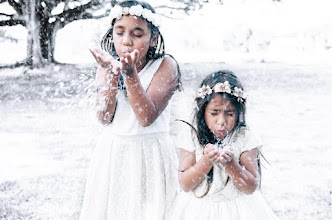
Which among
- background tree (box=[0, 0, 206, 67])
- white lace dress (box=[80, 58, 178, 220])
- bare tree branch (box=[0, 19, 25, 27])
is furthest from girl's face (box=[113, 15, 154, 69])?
bare tree branch (box=[0, 19, 25, 27])

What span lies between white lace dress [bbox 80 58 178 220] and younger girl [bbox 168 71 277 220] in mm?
112

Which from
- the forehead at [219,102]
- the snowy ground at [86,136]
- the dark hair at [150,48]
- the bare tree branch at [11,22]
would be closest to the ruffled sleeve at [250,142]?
the forehead at [219,102]

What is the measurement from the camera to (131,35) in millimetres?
1742

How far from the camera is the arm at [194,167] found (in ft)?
5.12

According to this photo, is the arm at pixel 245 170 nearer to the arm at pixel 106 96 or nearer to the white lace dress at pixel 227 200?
the white lace dress at pixel 227 200

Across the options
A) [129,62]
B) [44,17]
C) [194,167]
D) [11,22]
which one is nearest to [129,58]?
[129,62]

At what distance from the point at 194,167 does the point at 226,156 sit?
0.14 meters

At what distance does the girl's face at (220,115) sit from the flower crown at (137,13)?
331mm

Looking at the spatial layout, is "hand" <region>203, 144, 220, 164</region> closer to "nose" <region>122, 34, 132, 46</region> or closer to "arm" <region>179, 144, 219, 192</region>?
"arm" <region>179, 144, 219, 192</region>

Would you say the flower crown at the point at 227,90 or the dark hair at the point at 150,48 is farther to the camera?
the dark hair at the point at 150,48

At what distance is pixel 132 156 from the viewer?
A: 1805 millimetres

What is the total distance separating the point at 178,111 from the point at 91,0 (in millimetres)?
1449

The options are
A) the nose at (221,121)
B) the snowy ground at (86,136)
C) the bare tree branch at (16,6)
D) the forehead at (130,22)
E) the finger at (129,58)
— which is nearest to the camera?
the finger at (129,58)

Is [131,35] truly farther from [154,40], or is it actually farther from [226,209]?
[226,209]
